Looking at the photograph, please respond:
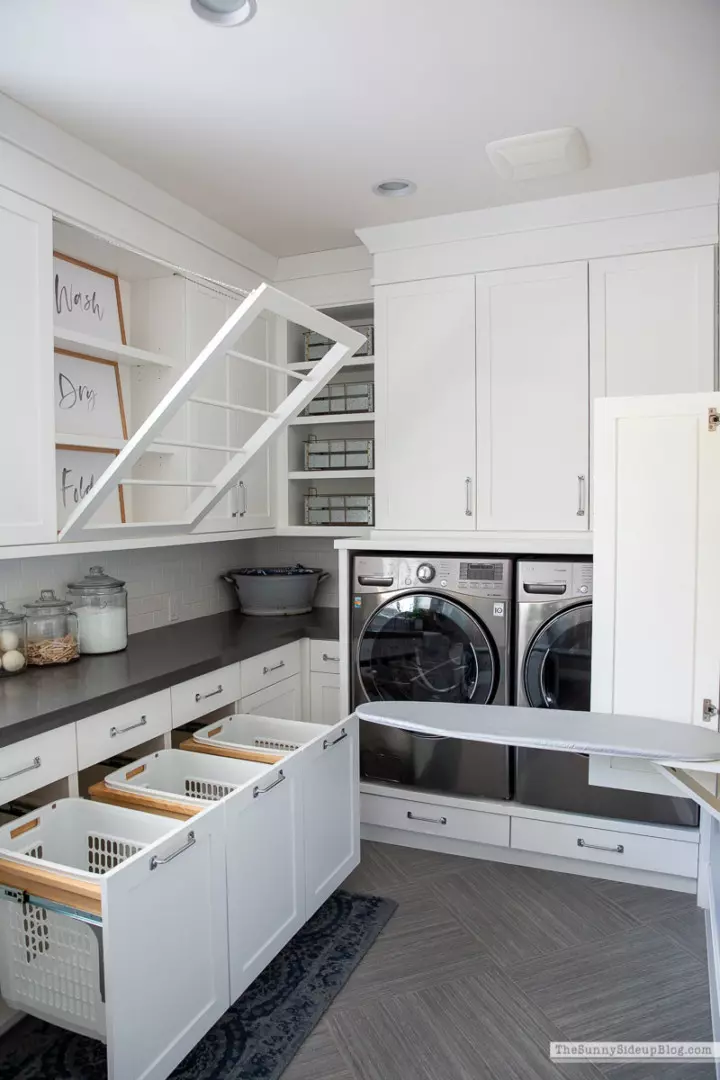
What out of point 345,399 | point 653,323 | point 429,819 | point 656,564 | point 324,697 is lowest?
point 429,819

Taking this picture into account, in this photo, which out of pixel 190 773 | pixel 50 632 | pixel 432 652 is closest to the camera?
pixel 190 773

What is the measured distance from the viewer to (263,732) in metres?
2.68

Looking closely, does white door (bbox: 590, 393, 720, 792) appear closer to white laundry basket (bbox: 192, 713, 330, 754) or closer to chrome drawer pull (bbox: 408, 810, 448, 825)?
white laundry basket (bbox: 192, 713, 330, 754)

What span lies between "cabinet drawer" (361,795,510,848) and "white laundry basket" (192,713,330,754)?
615mm

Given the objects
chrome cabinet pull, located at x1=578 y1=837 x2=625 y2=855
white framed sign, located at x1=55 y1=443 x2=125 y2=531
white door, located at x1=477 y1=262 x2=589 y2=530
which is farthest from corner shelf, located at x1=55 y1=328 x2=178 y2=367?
chrome cabinet pull, located at x1=578 y1=837 x2=625 y2=855

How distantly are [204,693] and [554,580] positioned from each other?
1.31m

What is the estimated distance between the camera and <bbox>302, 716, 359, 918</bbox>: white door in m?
2.31

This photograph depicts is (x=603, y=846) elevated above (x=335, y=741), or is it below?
below

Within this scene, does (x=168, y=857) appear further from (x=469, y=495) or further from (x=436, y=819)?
(x=469, y=495)

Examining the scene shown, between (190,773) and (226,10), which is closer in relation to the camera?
(226,10)

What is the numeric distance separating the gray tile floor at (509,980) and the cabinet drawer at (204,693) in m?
0.82

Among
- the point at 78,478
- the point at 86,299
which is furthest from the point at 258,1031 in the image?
the point at 86,299

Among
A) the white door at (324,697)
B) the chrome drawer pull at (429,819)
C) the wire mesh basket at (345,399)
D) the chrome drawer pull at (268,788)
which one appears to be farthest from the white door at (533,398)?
the chrome drawer pull at (268,788)

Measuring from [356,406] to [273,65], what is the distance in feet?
5.62
